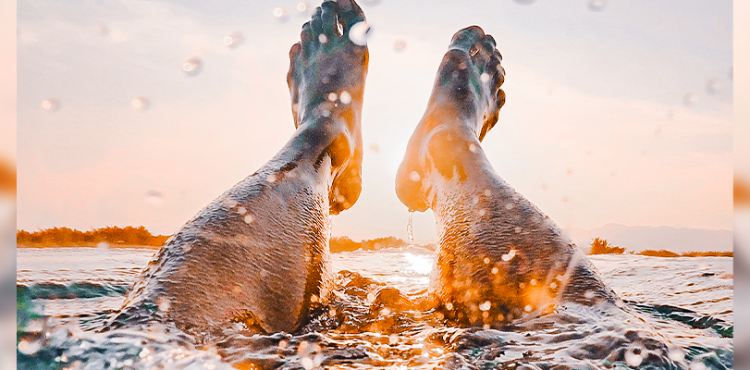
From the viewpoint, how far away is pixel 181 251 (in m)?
1.20

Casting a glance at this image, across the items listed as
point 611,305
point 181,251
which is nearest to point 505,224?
point 611,305

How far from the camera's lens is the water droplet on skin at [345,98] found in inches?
110

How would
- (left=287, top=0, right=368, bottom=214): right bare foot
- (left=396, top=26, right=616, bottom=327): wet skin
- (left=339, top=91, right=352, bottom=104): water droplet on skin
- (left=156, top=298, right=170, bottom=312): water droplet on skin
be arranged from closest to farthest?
1. (left=156, top=298, right=170, bottom=312): water droplet on skin
2. (left=396, top=26, right=616, bottom=327): wet skin
3. (left=287, top=0, right=368, bottom=214): right bare foot
4. (left=339, top=91, right=352, bottom=104): water droplet on skin

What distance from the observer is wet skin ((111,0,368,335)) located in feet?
3.51

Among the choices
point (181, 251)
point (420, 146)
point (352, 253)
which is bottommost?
point (352, 253)

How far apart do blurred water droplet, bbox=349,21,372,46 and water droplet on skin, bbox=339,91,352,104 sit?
504mm

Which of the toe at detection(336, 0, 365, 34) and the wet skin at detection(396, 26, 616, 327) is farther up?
the toe at detection(336, 0, 365, 34)

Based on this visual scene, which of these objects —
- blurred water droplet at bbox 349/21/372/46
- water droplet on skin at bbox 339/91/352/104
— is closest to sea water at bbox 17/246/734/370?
water droplet on skin at bbox 339/91/352/104

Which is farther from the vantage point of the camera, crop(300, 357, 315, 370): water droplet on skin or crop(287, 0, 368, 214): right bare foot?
crop(287, 0, 368, 214): right bare foot

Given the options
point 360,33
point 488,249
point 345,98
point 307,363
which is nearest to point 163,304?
point 307,363

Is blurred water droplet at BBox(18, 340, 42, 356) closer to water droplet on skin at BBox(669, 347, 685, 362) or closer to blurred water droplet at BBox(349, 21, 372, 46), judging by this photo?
water droplet on skin at BBox(669, 347, 685, 362)

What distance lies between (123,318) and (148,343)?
0.16 meters

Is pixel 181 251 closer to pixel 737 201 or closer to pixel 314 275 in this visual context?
pixel 314 275

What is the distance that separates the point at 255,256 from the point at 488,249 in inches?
29.1
